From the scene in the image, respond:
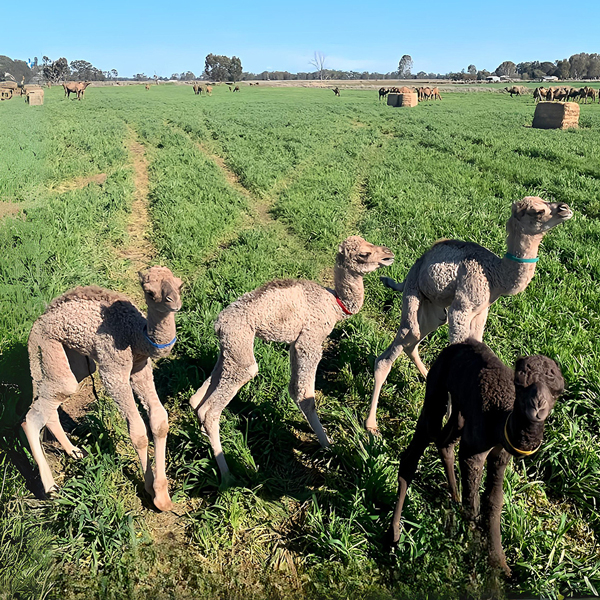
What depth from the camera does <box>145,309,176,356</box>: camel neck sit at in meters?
3.17

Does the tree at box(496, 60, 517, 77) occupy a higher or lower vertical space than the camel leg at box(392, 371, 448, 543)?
higher

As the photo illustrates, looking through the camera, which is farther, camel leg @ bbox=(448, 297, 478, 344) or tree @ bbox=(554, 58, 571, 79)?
tree @ bbox=(554, 58, 571, 79)

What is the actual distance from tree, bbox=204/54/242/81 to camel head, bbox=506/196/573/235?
135m

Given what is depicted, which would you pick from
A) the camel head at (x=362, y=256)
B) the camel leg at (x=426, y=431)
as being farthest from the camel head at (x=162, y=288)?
the camel leg at (x=426, y=431)

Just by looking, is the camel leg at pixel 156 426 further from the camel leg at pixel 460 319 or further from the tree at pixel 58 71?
the tree at pixel 58 71

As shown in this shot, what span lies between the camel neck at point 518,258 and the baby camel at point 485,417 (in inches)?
48.2

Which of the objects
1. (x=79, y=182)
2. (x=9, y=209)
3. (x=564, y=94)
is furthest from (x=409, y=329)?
(x=564, y=94)

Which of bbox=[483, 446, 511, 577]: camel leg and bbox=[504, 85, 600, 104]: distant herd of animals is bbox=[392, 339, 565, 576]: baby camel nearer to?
bbox=[483, 446, 511, 577]: camel leg

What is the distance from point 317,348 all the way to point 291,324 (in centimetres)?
33

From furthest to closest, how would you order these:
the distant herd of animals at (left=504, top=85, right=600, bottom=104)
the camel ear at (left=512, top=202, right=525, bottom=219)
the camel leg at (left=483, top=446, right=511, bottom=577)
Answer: the distant herd of animals at (left=504, top=85, right=600, bottom=104), the camel ear at (left=512, top=202, right=525, bottom=219), the camel leg at (left=483, top=446, right=511, bottom=577)

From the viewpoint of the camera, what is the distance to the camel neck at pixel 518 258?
12.3ft

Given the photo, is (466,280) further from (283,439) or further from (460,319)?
(283,439)

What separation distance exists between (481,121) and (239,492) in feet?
93.8

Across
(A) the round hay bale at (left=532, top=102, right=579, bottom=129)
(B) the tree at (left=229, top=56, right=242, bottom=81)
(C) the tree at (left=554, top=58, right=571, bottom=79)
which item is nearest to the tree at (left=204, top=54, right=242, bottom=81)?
(B) the tree at (left=229, top=56, right=242, bottom=81)
